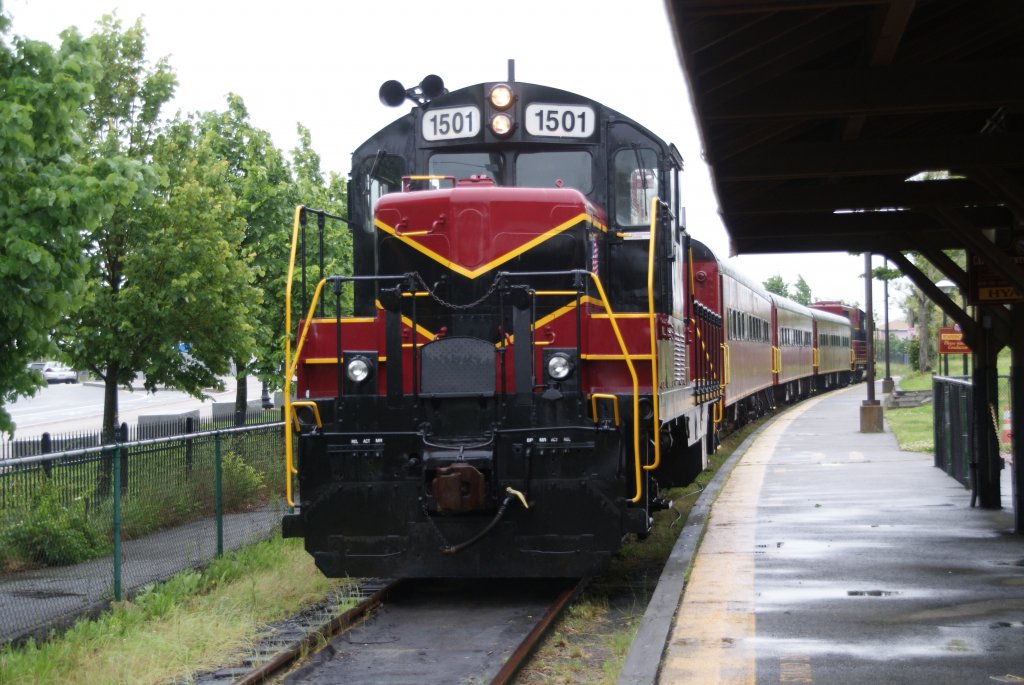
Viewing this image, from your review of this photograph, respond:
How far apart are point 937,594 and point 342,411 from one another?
177 inches

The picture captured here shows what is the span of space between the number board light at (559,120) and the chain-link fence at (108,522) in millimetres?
4234

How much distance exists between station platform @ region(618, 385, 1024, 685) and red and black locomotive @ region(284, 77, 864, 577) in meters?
0.94

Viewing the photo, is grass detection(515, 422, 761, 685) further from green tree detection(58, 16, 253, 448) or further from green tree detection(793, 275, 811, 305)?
green tree detection(793, 275, 811, 305)

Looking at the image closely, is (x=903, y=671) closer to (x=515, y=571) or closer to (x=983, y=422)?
(x=515, y=571)

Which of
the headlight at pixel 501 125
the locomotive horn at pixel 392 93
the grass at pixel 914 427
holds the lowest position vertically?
the grass at pixel 914 427

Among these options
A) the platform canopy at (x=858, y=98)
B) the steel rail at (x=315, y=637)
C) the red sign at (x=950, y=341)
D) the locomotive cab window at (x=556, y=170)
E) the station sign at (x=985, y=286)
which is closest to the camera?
the platform canopy at (x=858, y=98)

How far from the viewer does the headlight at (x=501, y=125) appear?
10.1m

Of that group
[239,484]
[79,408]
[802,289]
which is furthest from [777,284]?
[239,484]

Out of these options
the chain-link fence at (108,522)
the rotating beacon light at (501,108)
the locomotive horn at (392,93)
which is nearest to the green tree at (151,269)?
the chain-link fence at (108,522)

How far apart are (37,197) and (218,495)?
317 cm

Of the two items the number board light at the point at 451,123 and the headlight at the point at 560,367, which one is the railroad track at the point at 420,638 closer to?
the headlight at the point at 560,367

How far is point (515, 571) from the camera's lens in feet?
28.8

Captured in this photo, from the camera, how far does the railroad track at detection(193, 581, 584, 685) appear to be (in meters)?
7.39

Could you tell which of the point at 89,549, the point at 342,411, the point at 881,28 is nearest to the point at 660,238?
the point at 342,411
